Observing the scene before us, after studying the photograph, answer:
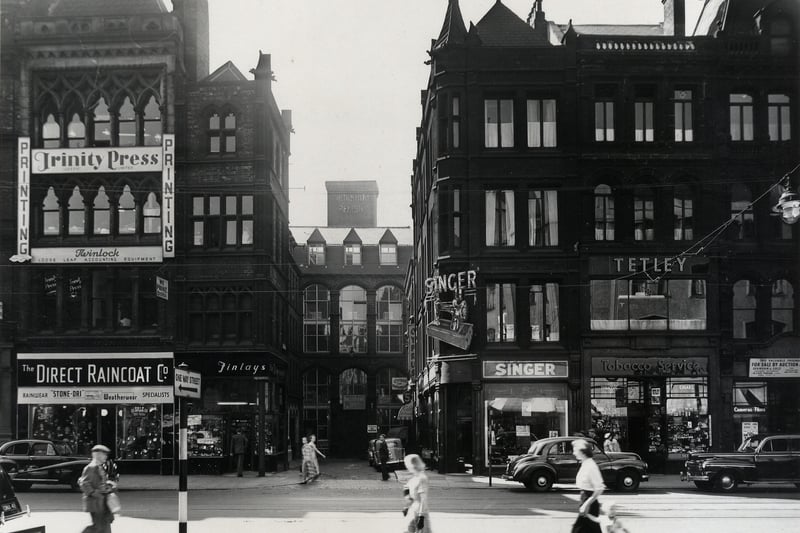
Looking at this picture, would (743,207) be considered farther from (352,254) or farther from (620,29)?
(352,254)

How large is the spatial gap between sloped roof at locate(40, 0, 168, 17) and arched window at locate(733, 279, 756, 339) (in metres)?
25.5

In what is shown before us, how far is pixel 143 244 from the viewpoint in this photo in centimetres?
3744

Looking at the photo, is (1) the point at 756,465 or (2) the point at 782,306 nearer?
(1) the point at 756,465

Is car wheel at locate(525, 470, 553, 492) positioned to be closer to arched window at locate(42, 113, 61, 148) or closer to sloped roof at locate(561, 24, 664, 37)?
sloped roof at locate(561, 24, 664, 37)

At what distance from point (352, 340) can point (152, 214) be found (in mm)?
30644

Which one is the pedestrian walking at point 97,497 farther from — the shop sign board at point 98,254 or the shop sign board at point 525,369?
the shop sign board at point 98,254

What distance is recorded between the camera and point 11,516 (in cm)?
1161

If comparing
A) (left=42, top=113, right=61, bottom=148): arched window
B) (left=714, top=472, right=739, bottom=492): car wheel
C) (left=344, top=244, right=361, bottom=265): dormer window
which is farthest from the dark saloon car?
(left=344, top=244, right=361, bottom=265): dormer window

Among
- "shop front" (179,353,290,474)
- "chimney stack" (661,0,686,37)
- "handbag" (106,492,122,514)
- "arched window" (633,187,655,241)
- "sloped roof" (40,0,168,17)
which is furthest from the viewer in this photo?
"chimney stack" (661,0,686,37)

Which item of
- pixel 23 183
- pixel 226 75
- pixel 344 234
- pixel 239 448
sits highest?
pixel 226 75

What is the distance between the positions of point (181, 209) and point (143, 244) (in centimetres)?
202

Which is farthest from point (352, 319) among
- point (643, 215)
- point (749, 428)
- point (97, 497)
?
point (97, 497)

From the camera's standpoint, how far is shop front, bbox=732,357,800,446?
34.6 metres

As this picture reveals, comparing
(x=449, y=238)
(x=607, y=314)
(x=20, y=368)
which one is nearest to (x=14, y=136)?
(x=20, y=368)
